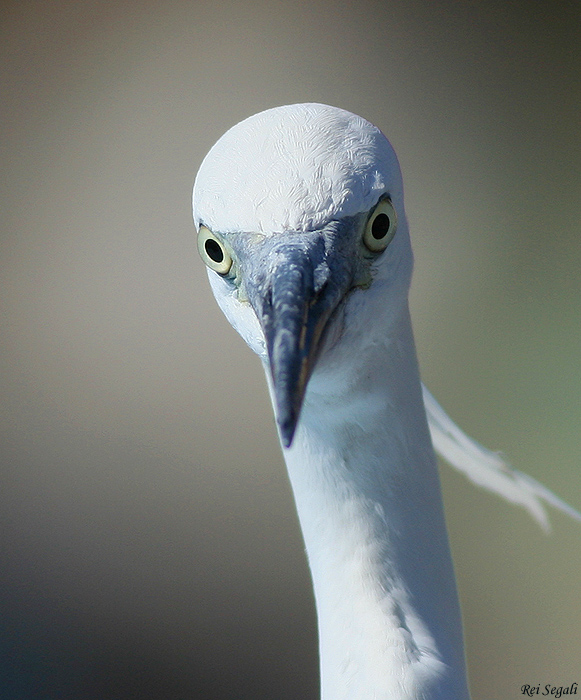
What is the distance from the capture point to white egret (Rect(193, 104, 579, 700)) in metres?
0.56

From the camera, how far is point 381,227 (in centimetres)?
63

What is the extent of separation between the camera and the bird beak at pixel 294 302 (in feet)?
1.68

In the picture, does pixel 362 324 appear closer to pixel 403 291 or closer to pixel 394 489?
pixel 403 291

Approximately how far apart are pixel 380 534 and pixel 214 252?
1.09ft

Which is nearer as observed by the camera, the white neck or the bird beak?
the bird beak

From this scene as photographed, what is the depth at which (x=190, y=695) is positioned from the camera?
7.54 ft

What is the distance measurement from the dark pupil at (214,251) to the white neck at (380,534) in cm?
15

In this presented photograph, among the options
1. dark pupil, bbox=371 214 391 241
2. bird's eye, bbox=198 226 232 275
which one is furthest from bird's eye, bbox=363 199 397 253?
bird's eye, bbox=198 226 232 275

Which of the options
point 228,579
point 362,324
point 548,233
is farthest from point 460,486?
point 362,324

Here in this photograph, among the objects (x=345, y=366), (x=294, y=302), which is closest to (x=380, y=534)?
(x=345, y=366)

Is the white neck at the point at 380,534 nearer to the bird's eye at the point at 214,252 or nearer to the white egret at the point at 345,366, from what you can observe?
the white egret at the point at 345,366

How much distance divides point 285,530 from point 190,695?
616mm

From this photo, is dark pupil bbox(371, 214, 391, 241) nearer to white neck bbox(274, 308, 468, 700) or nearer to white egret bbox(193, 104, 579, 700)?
white egret bbox(193, 104, 579, 700)

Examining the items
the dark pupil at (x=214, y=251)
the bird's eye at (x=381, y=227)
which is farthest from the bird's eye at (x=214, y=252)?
the bird's eye at (x=381, y=227)
